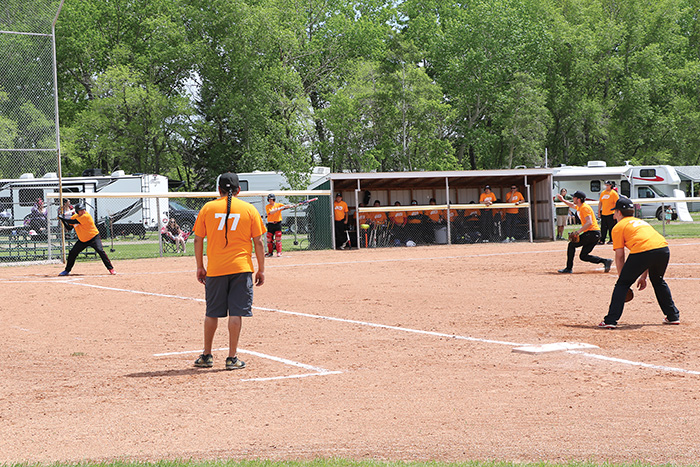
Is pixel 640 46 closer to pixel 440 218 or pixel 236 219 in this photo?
pixel 440 218

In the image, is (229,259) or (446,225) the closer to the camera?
(229,259)

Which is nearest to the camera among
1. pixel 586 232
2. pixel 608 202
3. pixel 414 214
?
pixel 586 232

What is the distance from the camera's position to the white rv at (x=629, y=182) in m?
41.6

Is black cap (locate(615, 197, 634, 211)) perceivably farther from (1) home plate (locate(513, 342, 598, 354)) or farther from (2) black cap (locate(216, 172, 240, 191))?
(2) black cap (locate(216, 172, 240, 191))

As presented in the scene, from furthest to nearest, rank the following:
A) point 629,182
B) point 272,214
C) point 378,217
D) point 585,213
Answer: point 629,182 → point 378,217 → point 272,214 → point 585,213

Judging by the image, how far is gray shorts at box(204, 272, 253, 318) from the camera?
7.71m

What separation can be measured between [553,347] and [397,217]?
20.9 meters

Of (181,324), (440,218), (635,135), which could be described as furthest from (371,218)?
(635,135)

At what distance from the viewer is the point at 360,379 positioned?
7.12 metres

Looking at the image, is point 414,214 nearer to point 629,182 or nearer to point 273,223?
point 273,223

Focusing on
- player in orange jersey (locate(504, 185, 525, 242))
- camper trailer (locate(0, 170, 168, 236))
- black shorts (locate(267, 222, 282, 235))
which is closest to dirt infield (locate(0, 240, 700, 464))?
black shorts (locate(267, 222, 282, 235))

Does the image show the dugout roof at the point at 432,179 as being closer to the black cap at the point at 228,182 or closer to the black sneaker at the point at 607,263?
the black sneaker at the point at 607,263

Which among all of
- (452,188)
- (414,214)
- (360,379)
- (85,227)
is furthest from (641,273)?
(452,188)

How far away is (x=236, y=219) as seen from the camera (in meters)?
7.75
